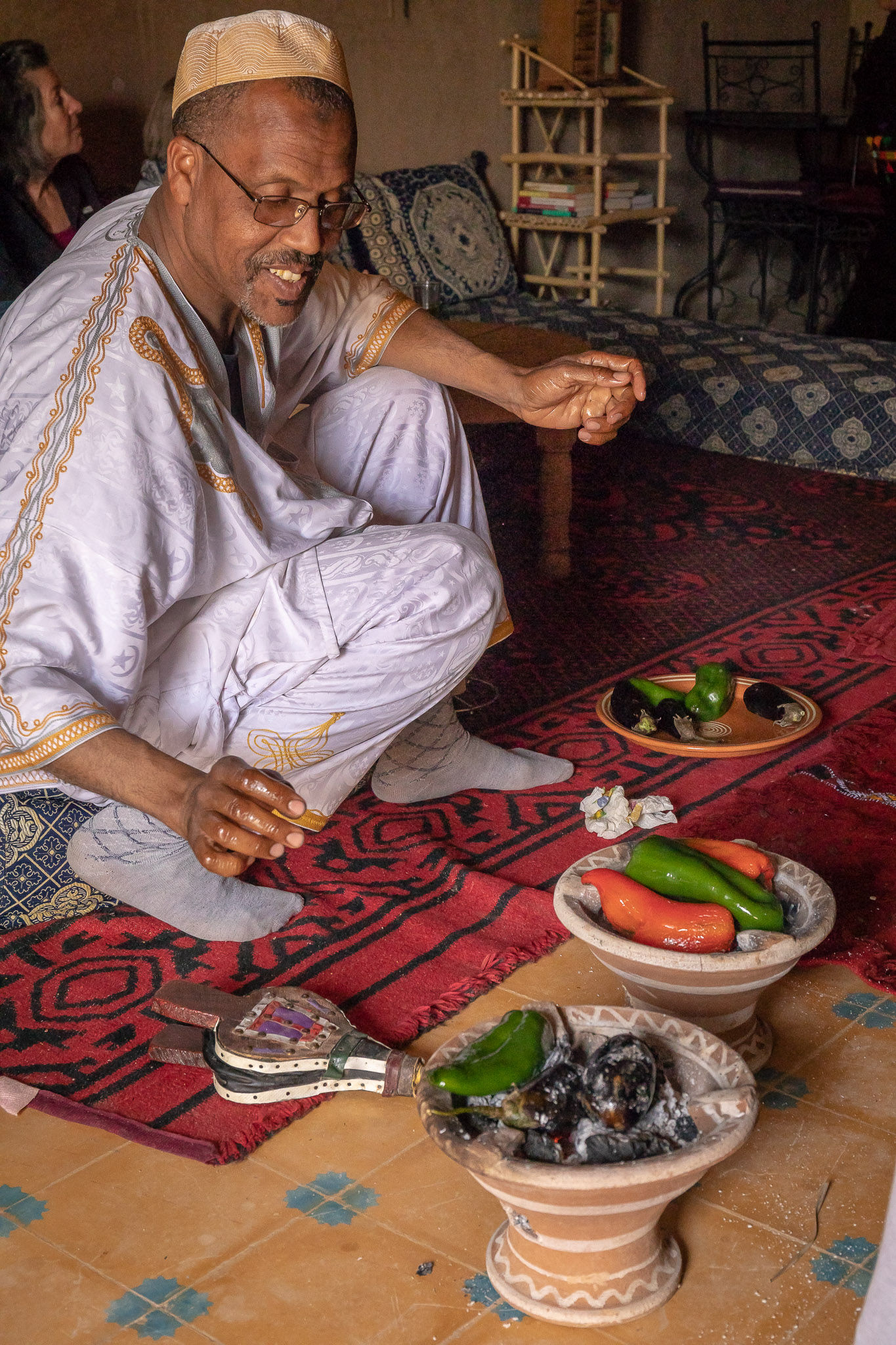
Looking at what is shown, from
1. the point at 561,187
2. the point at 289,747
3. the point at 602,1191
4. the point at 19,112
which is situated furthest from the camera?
the point at 561,187

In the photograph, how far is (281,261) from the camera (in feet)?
5.58

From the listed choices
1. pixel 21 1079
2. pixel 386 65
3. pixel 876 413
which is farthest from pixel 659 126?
pixel 21 1079

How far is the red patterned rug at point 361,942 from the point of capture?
1.49 m

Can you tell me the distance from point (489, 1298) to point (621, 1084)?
0.24 meters

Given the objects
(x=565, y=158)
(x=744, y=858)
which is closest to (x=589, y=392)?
(x=744, y=858)

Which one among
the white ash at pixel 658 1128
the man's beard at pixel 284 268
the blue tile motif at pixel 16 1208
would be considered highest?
the man's beard at pixel 284 268

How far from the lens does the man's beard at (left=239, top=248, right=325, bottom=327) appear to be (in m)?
1.70

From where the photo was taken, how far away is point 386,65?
503 centimetres

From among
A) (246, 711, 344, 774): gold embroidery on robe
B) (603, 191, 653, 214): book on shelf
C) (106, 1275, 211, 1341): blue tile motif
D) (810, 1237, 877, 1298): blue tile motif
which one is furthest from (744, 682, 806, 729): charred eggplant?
(603, 191, 653, 214): book on shelf

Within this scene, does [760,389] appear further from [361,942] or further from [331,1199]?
[331,1199]

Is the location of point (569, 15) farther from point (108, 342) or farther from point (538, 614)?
point (108, 342)

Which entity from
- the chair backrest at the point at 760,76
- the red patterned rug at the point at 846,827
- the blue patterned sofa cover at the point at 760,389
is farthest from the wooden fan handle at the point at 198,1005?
the chair backrest at the point at 760,76

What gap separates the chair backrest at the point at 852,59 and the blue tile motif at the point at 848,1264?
754 centimetres

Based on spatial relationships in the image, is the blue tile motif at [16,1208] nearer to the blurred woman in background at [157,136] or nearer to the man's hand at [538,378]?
the man's hand at [538,378]
